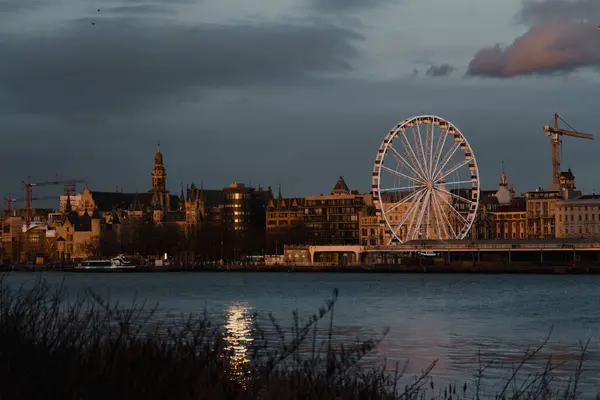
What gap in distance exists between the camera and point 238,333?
38.1 metres

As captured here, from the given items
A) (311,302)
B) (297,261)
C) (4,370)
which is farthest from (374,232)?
(4,370)

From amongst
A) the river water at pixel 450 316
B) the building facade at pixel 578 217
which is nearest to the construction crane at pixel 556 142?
the building facade at pixel 578 217

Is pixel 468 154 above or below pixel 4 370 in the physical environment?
above

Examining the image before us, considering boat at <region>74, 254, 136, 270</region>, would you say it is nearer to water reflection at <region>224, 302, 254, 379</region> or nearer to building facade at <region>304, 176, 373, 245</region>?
building facade at <region>304, 176, 373, 245</region>

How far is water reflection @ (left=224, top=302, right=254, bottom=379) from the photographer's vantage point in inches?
940

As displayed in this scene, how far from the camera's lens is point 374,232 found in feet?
572

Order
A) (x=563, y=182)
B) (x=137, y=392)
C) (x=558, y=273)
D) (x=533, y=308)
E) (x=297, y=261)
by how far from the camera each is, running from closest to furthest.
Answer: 1. (x=137, y=392)
2. (x=533, y=308)
3. (x=558, y=273)
4. (x=297, y=261)
5. (x=563, y=182)

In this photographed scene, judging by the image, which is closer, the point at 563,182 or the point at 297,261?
the point at 297,261

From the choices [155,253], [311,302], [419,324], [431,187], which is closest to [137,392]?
[419,324]

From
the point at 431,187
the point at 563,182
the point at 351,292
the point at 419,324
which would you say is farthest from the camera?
the point at 563,182

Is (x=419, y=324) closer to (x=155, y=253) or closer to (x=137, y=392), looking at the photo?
(x=137, y=392)

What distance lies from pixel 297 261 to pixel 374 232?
22.9m

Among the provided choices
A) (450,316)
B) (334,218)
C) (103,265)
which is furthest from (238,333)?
(334,218)

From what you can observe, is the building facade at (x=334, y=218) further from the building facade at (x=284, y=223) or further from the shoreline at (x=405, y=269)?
the shoreline at (x=405, y=269)
